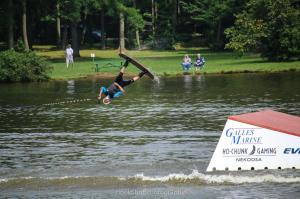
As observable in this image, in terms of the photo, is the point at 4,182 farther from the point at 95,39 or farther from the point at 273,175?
the point at 95,39

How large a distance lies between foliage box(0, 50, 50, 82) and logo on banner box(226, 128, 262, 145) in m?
37.3

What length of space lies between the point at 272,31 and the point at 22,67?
72.4ft

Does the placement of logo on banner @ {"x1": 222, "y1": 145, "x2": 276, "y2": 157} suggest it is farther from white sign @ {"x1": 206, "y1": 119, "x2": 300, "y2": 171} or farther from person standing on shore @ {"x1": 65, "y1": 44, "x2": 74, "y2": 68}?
person standing on shore @ {"x1": 65, "y1": 44, "x2": 74, "y2": 68}

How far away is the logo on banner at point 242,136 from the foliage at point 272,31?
146 ft

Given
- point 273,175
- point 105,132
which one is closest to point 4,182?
point 273,175

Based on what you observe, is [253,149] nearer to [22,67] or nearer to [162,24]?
[22,67]

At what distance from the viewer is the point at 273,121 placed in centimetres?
1855

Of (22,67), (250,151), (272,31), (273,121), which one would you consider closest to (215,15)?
(272,31)

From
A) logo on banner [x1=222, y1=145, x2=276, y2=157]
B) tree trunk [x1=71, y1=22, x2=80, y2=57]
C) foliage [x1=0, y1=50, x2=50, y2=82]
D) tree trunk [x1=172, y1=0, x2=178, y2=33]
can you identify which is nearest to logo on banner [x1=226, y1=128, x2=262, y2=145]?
logo on banner [x1=222, y1=145, x2=276, y2=157]

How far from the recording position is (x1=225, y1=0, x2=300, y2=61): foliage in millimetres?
61897

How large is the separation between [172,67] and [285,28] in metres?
10.5

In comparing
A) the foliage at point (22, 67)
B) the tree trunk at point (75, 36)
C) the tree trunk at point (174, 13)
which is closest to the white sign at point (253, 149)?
the foliage at point (22, 67)

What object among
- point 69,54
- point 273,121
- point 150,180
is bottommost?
point 150,180

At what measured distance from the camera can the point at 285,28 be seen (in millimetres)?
62469
